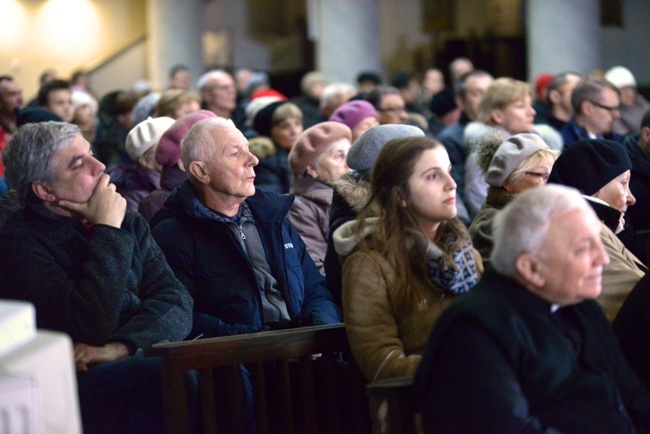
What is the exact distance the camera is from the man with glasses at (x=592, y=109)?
689 cm

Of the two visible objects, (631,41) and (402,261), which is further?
(631,41)

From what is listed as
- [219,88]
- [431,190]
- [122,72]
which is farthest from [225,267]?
[122,72]

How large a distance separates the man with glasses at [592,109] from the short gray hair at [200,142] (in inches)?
129

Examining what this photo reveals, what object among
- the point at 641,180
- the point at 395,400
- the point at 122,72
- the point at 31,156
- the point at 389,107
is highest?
the point at 31,156

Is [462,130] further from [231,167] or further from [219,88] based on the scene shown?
[231,167]

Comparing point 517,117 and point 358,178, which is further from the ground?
point 358,178

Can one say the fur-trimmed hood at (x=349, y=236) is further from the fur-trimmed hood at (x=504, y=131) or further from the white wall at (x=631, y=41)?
the white wall at (x=631, y=41)

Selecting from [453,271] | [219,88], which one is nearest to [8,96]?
[219,88]

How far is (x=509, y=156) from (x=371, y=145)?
23.9 inches

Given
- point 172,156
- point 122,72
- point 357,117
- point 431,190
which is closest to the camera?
point 431,190

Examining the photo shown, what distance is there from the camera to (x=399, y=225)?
10.8 ft

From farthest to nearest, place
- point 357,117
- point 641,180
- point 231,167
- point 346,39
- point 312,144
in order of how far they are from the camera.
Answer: point 346,39 < point 357,117 < point 641,180 < point 312,144 < point 231,167

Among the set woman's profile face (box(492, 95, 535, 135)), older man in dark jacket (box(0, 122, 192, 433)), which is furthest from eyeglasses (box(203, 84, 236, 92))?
older man in dark jacket (box(0, 122, 192, 433))

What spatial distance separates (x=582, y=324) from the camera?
9.08ft
